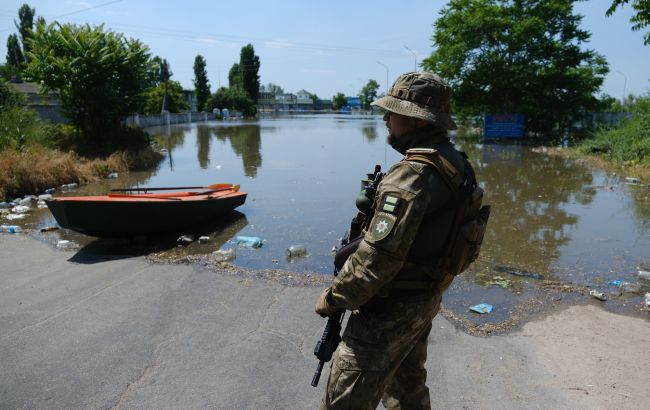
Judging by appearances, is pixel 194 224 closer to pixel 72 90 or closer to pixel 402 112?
pixel 402 112

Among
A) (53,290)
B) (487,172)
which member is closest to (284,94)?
(487,172)

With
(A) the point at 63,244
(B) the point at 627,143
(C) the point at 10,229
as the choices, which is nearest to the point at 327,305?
(A) the point at 63,244

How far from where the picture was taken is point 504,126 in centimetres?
2606

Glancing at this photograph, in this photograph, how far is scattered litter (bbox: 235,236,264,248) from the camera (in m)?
7.23

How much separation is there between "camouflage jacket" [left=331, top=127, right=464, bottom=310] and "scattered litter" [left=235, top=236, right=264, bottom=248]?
5239 millimetres

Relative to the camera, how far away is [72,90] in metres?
15.6

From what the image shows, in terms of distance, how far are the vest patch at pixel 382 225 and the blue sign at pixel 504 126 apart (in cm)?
2615

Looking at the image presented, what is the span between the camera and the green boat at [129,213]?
259 inches

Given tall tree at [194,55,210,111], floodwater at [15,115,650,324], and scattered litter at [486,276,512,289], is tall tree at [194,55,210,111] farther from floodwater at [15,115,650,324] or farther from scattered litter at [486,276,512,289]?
scattered litter at [486,276,512,289]

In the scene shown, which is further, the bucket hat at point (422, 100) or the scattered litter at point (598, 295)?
the scattered litter at point (598, 295)

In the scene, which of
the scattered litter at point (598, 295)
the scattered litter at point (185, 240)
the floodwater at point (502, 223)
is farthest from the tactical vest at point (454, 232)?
the scattered litter at point (185, 240)

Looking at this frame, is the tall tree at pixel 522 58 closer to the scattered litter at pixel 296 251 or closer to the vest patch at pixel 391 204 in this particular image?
the scattered litter at pixel 296 251

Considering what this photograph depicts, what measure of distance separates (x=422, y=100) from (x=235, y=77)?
93775 mm

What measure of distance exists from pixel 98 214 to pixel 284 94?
15102 cm
